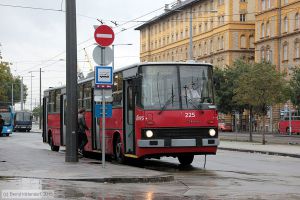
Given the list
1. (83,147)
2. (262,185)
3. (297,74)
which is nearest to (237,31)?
(297,74)

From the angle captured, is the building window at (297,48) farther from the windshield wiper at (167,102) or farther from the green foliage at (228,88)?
the windshield wiper at (167,102)

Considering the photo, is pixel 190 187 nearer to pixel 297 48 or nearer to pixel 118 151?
pixel 118 151

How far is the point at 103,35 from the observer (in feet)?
54.0

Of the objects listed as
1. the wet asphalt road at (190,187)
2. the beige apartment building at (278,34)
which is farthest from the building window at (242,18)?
the wet asphalt road at (190,187)

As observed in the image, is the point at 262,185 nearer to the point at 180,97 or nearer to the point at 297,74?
the point at 180,97

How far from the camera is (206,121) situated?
17.7 meters

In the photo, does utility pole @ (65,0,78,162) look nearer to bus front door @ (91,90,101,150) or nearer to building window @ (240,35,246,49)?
bus front door @ (91,90,101,150)

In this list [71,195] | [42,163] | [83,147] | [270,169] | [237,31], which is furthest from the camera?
[237,31]

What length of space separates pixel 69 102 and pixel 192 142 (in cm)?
389

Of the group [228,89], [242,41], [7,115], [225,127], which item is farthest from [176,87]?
[242,41]

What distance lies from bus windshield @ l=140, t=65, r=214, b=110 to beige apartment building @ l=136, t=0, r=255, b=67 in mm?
70629

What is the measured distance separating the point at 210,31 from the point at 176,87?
3428 inches

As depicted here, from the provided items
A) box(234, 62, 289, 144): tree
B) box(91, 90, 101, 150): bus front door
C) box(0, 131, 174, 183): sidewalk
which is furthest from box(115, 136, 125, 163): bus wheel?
box(234, 62, 289, 144): tree

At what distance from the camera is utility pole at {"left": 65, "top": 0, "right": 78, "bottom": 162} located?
721 inches
